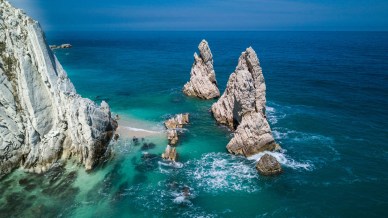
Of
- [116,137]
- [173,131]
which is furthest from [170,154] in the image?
[116,137]

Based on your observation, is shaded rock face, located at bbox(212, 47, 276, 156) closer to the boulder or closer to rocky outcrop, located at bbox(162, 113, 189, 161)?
rocky outcrop, located at bbox(162, 113, 189, 161)

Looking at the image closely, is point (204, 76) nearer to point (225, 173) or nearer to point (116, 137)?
point (116, 137)

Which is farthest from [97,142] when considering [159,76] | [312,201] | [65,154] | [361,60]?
[361,60]

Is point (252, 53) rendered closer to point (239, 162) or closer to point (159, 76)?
point (239, 162)

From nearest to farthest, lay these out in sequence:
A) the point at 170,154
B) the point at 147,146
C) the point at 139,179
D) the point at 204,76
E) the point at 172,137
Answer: the point at 139,179 < the point at 170,154 < the point at 147,146 < the point at 172,137 < the point at 204,76

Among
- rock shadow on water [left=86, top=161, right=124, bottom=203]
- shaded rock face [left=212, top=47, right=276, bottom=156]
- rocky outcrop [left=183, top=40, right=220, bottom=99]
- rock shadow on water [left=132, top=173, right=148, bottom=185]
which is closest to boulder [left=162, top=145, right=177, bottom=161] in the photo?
rock shadow on water [left=132, top=173, right=148, bottom=185]
